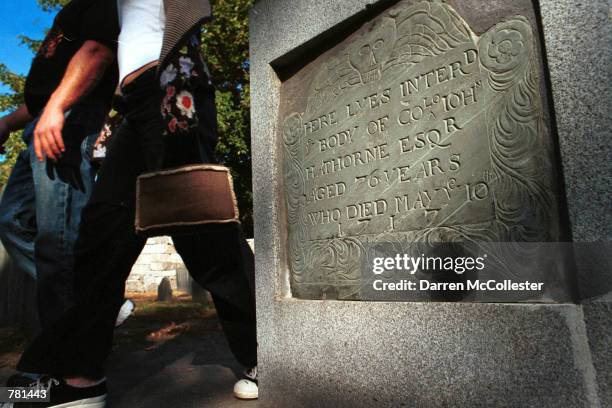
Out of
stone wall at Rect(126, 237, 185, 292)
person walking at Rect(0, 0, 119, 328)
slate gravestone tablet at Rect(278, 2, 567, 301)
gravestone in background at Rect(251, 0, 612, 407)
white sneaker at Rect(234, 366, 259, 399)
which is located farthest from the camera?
stone wall at Rect(126, 237, 185, 292)

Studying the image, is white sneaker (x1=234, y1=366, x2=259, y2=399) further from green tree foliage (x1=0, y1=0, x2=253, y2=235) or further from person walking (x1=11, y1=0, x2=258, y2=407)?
green tree foliage (x1=0, y1=0, x2=253, y2=235)

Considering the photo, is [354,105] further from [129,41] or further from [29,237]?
[29,237]

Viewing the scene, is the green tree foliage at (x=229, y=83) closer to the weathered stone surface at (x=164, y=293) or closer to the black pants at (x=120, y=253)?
the weathered stone surface at (x=164, y=293)

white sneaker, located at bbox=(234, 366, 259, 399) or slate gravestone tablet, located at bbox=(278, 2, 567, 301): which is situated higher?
slate gravestone tablet, located at bbox=(278, 2, 567, 301)

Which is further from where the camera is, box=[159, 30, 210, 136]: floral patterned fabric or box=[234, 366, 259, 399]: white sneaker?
box=[234, 366, 259, 399]: white sneaker

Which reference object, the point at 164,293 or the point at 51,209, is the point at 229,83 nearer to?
the point at 164,293

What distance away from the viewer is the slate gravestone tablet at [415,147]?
166 centimetres

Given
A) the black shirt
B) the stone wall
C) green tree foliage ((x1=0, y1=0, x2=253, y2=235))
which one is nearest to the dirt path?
the black shirt

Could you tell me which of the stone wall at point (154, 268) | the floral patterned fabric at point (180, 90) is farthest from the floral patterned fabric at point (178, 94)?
the stone wall at point (154, 268)

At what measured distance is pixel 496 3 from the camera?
1.77m

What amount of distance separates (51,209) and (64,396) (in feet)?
3.02

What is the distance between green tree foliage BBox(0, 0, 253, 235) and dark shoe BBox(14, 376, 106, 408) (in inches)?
475

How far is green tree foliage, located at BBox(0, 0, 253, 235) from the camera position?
13.7 m

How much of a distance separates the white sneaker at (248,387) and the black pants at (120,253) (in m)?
0.35
